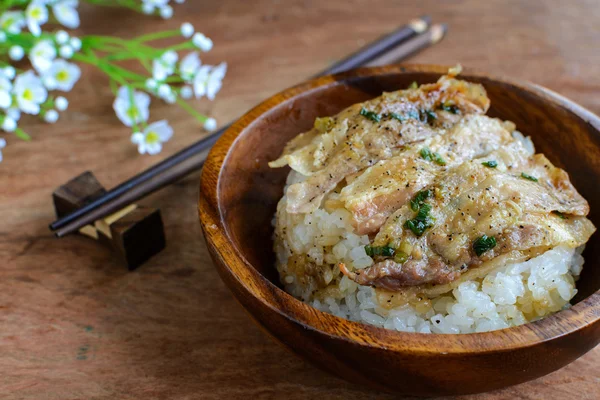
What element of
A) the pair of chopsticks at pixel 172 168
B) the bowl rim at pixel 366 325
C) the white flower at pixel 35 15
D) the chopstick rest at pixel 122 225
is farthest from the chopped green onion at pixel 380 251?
the white flower at pixel 35 15

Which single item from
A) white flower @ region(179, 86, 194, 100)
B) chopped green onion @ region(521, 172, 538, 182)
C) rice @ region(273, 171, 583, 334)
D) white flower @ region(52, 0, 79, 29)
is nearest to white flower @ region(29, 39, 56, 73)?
white flower @ region(52, 0, 79, 29)

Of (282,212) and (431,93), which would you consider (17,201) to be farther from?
(431,93)

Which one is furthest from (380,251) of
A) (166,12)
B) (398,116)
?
(166,12)

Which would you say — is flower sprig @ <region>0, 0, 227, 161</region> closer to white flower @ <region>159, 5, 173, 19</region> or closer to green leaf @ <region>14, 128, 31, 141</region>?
green leaf @ <region>14, 128, 31, 141</region>

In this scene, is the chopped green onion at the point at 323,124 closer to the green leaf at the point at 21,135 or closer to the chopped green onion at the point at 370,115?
the chopped green onion at the point at 370,115

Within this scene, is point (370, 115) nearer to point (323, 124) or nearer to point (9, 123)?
point (323, 124)

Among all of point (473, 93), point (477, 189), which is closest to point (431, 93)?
point (473, 93)
